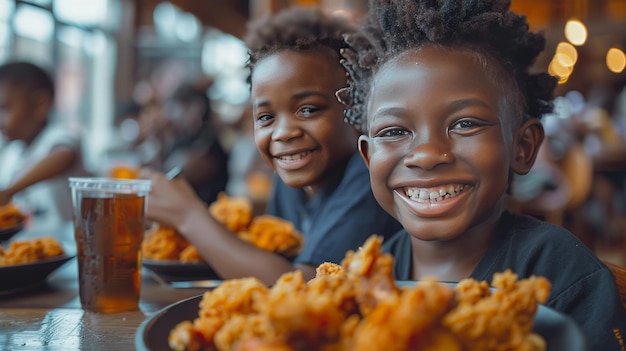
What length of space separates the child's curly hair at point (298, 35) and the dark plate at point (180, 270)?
486 mm

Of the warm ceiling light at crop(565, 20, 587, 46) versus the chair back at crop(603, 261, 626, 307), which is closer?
the chair back at crop(603, 261, 626, 307)

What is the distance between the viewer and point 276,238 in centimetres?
154

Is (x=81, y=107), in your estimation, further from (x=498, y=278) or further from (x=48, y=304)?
(x=498, y=278)

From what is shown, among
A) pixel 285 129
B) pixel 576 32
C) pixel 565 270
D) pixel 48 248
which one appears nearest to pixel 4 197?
pixel 48 248

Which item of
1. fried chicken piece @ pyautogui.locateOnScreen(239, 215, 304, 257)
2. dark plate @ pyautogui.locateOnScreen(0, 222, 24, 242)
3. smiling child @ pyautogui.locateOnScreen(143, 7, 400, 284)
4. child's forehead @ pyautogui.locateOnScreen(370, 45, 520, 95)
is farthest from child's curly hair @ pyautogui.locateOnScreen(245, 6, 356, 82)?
dark plate @ pyautogui.locateOnScreen(0, 222, 24, 242)

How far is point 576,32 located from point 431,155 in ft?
20.1

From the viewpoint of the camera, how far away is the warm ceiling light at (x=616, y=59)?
7.63 metres

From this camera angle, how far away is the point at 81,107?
24.7 ft

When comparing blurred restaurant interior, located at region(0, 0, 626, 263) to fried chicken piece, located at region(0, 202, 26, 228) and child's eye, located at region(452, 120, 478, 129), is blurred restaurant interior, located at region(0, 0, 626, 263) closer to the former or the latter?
fried chicken piece, located at region(0, 202, 26, 228)

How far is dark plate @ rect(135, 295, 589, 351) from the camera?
0.58 m

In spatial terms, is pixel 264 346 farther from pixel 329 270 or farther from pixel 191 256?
pixel 191 256

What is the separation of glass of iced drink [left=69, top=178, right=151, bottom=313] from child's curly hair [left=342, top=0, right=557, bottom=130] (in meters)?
0.48

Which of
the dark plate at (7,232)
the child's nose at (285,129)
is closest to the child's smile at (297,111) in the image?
the child's nose at (285,129)

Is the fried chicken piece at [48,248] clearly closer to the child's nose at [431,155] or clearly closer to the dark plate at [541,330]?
the dark plate at [541,330]
